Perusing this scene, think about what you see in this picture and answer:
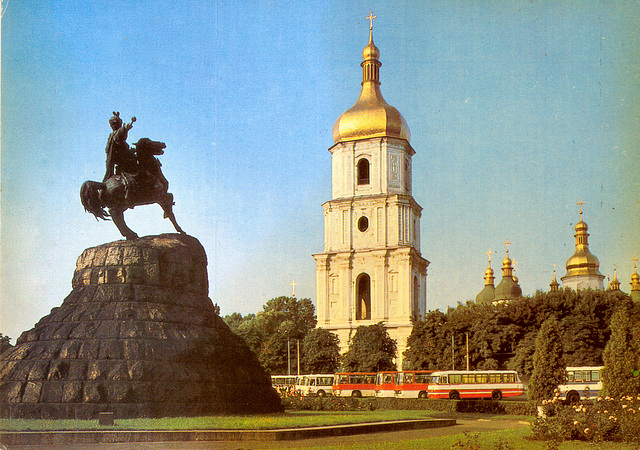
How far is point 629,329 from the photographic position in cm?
1970

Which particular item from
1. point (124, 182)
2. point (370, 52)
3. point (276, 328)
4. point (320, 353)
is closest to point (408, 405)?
point (124, 182)

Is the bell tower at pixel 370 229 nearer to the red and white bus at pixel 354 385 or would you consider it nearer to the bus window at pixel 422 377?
the red and white bus at pixel 354 385

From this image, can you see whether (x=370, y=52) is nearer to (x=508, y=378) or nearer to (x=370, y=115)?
(x=370, y=115)

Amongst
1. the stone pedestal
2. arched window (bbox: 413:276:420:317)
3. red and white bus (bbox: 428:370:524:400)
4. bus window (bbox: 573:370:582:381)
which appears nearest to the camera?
the stone pedestal

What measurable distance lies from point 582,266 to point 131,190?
198ft

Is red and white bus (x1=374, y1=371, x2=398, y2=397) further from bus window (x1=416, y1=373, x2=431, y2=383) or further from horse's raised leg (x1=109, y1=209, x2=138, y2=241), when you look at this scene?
horse's raised leg (x1=109, y1=209, x2=138, y2=241)

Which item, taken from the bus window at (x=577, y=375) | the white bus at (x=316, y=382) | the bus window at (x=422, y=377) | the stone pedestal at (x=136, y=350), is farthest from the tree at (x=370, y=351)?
the stone pedestal at (x=136, y=350)

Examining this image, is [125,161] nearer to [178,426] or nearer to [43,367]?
[43,367]

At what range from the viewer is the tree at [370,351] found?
55656 mm

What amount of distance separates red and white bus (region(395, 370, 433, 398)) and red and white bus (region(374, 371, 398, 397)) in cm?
31

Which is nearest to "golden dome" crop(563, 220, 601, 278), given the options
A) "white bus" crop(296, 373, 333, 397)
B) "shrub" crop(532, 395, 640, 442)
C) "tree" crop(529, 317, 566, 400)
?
"white bus" crop(296, 373, 333, 397)

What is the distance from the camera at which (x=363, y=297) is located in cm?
6619

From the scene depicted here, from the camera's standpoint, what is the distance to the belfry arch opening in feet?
212

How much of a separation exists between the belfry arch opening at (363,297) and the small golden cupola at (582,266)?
67.7ft
